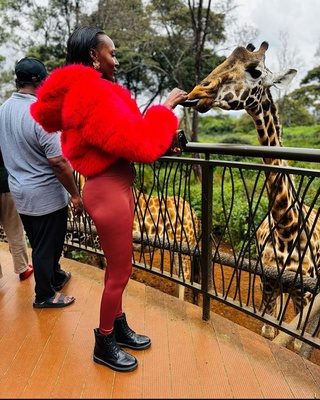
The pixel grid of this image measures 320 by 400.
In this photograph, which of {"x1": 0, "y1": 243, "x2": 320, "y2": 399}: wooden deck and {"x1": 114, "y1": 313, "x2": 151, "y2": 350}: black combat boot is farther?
{"x1": 114, "y1": 313, "x2": 151, "y2": 350}: black combat boot

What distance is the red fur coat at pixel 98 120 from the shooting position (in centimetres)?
155

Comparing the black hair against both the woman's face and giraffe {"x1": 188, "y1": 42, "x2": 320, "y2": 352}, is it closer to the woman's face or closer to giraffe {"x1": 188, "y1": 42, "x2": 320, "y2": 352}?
the woman's face

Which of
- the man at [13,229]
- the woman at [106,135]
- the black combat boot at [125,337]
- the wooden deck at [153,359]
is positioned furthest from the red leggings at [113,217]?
the man at [13,229]

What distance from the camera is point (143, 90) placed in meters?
19.8

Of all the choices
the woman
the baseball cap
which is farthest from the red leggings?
the baseball cap

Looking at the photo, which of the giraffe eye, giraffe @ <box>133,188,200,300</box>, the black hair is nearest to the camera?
the black hair

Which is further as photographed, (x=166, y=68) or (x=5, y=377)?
(x=166, y=68)

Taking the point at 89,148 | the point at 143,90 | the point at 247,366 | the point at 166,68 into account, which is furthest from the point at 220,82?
the point at 143,90

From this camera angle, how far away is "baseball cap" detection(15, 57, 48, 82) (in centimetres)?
238

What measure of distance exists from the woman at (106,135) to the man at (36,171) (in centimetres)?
51

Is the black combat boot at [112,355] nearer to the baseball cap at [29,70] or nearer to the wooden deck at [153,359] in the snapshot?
the wooden deck at [153,359]

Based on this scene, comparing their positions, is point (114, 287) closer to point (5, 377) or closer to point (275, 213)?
point (5, 377)

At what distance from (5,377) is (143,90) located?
18.8 metres

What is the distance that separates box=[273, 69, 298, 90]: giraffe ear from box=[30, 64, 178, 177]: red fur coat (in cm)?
173
